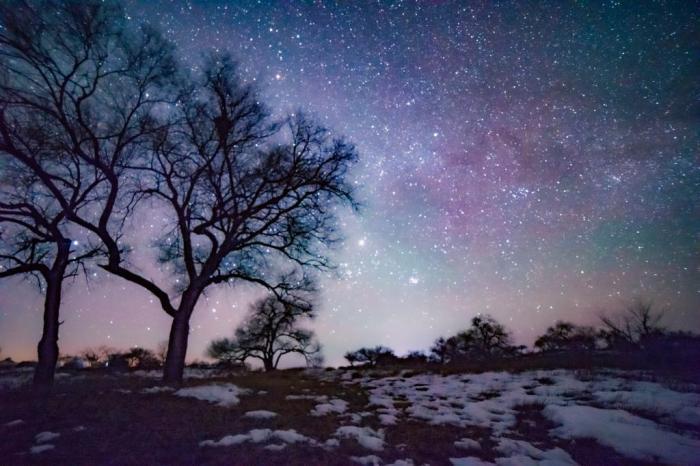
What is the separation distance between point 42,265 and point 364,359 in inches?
1417

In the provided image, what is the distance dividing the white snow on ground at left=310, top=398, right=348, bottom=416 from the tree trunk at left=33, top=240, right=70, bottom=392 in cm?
773

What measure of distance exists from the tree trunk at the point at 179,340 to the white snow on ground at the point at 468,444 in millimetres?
9525

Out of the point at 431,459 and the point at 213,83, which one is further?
the point at 213,83

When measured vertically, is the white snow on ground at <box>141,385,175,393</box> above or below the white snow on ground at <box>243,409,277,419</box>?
above

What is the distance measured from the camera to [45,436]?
240 inches

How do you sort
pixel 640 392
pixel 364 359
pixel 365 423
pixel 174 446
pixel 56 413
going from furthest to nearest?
pixel 364 359 < pixel 640 392 < pixel 365 423 < pixel 56 413 < pixel 174 446

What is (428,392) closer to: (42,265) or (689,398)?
(689,398)

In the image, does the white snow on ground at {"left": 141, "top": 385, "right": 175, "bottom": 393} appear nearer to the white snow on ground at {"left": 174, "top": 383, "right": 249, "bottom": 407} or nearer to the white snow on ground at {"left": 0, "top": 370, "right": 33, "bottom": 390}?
the white snow on ground at {"left": 174, "top": 383, "right": 249, "bottom": 407}

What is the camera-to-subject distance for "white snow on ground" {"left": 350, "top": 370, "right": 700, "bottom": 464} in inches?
259

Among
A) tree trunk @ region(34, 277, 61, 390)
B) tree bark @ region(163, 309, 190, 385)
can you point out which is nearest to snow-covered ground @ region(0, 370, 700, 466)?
tree bark @ region(163, 309, 190, 385)

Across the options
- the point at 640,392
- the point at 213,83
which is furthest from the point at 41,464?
the point at 640,392

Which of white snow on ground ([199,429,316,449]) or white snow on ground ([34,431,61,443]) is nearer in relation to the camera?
white snow on ground ([34,431,61,443])

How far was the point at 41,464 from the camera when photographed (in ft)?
16.6

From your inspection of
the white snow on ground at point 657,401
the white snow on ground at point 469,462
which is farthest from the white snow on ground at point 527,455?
the white snow on ground at point 657,401
